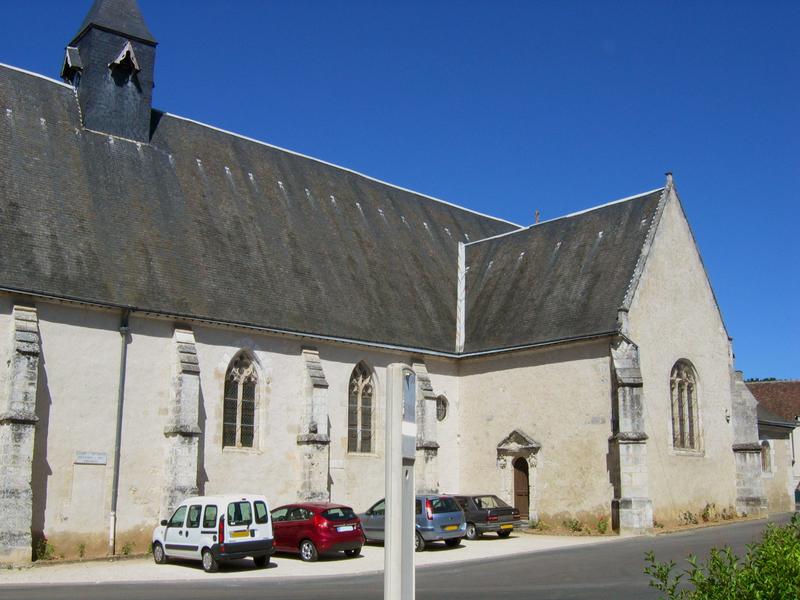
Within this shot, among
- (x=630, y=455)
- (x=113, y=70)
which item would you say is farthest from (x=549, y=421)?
(x=113, y=70)

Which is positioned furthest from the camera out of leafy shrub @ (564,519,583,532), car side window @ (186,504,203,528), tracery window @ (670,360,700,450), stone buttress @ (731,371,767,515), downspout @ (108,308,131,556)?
stone buttress @ (731,371,767,515)

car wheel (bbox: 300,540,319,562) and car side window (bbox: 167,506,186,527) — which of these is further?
car wheel (bbox: 300,540,319,562)

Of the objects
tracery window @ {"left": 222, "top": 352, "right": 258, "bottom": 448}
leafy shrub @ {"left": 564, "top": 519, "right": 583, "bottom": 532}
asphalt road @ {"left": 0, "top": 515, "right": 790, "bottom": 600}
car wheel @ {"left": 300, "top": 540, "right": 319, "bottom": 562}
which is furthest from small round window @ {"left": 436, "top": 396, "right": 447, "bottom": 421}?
car wheel @ {"left": 300, "top": 540, "right": 319, "bottom": 562}

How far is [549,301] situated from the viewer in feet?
92.2

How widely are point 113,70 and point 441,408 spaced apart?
1500 centimetres

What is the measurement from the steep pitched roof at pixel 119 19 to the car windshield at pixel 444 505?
1637 centimetres

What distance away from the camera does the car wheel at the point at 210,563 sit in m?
17.3

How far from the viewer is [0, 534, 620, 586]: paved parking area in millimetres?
16547

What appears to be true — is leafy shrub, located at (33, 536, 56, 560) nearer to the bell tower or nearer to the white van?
the white van

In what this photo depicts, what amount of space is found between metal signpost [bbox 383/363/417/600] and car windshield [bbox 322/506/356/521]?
50.5 feet

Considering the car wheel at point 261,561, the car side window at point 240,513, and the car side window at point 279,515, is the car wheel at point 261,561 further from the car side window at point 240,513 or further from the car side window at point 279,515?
the car side window at point 279,515

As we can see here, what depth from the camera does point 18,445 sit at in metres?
18.3

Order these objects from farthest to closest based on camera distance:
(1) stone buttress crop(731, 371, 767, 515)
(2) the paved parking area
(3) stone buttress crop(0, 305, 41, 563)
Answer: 1. (1) stone buttress crop(731, 371, 767, 515)
2. (3) stone buttress crop(0, 305, 41, 563)
3. (2) the paved parking area

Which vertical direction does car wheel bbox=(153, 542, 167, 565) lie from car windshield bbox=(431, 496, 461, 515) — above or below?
below
